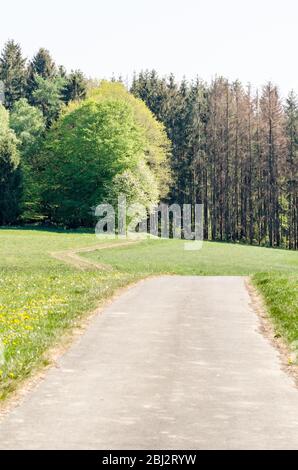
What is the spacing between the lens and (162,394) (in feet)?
37.9

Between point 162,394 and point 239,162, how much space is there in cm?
10464

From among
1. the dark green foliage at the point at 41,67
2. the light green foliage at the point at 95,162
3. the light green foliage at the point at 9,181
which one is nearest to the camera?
→ the light green foliage at the point at 95,162

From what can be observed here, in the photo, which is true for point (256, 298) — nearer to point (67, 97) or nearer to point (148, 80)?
point (67, 97)

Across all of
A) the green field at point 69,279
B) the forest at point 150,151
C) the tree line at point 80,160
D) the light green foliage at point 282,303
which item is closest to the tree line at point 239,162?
the forest at point 150,151

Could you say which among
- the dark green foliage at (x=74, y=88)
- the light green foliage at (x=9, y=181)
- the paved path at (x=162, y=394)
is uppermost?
the dark green foliage at (x=74, y=88)

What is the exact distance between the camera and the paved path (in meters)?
9.20

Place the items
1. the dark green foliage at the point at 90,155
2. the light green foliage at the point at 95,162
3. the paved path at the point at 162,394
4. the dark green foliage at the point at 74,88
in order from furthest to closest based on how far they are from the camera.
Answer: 1. the dark green foliage at the point at 74,88
2. the dark green foliage at the point at 90,155
3. the light green foliage at the point at 95,162
4. the paved path at the point at 162,394

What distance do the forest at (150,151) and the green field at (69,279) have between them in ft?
40.7

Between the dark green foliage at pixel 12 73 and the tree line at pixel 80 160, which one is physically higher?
the dark green foliage at pixel 12 73

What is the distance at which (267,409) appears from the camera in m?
10.8

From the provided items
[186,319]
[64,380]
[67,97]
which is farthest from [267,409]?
[67,97]

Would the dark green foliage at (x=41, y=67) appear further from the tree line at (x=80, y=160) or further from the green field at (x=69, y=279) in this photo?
the green field at (x=69, y=279)

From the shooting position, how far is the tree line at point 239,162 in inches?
4272
